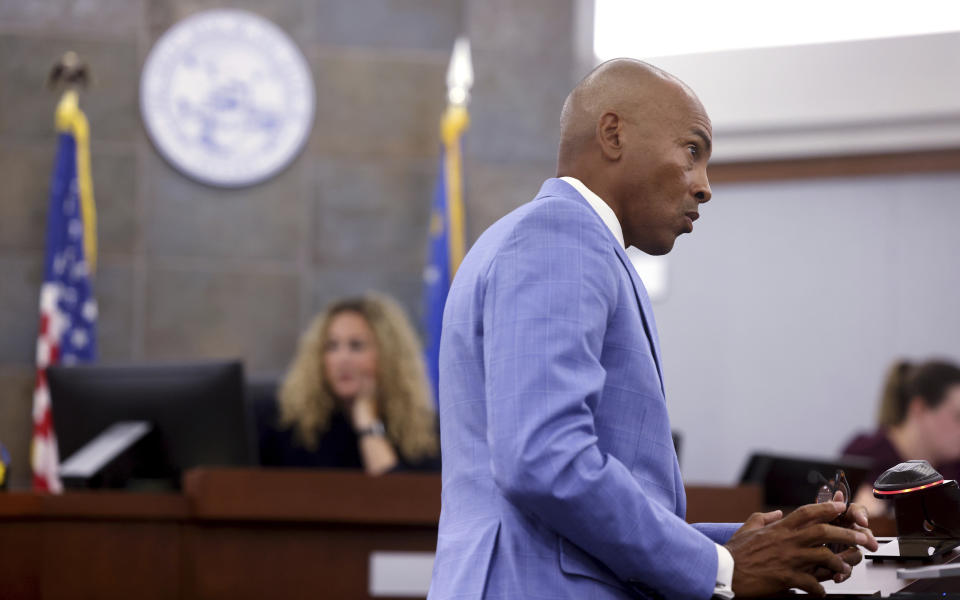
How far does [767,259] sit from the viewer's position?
6.39 m

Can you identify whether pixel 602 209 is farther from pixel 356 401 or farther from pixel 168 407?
pixel 356 401

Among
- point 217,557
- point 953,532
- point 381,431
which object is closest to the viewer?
point 953,532

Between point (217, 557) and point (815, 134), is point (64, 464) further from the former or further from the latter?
point (815, 134)

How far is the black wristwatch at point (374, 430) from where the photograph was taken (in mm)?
4273

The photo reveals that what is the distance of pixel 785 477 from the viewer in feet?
11.9

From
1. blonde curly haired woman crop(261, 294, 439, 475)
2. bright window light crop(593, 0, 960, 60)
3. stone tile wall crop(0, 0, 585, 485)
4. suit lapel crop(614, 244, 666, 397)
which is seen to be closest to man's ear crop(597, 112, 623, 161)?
suit lapel crop(614, 244, 666, 397)

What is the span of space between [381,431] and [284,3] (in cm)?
297

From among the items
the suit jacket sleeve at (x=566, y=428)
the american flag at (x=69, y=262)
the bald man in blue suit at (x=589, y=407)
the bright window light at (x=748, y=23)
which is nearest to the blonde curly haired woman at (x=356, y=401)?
the american flag at (x=69, y=262)

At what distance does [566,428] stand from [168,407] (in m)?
2.38

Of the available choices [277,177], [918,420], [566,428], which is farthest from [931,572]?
[277,177]

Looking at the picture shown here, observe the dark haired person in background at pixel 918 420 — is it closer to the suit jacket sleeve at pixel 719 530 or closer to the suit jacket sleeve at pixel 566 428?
the suit jacket sleeve at pixel 719 530

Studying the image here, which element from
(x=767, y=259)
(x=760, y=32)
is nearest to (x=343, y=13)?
(x=760, y=32)

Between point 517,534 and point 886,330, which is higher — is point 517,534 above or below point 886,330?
above

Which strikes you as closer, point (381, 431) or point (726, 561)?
point (726, 561)
